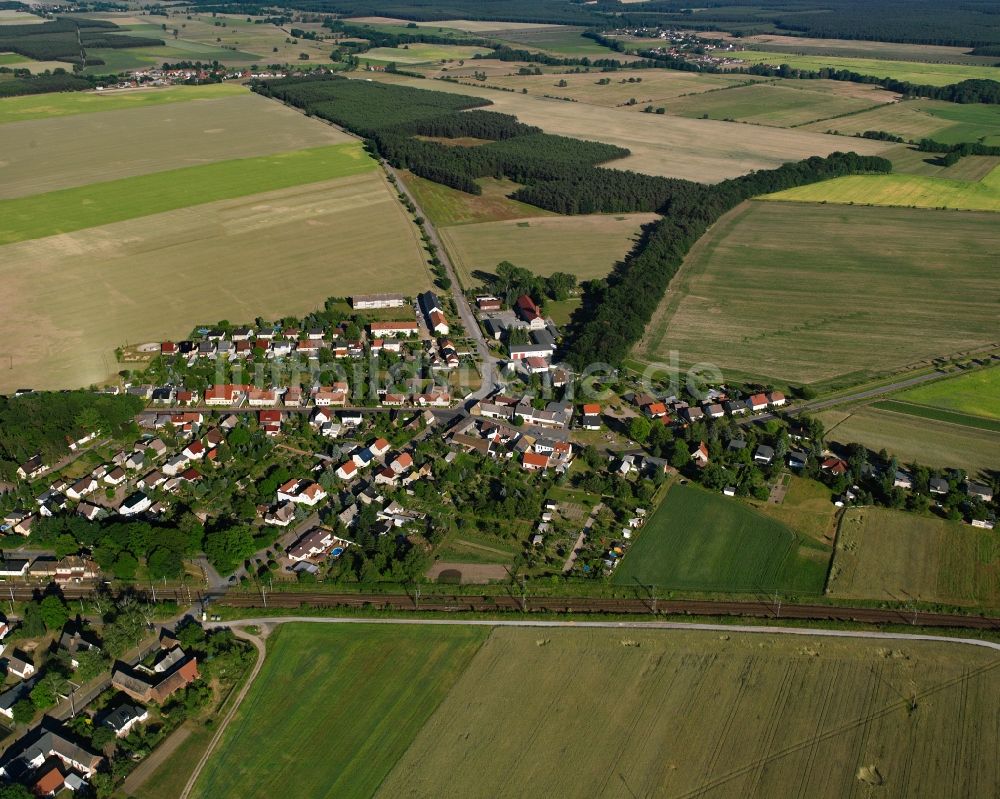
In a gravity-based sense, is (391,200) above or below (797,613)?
above

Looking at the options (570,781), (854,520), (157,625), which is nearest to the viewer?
(570,781)

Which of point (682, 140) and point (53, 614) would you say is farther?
point (682, 140)

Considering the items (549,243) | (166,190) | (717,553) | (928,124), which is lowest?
(717,553)

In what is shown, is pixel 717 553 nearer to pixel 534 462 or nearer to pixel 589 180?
pixel 534 462

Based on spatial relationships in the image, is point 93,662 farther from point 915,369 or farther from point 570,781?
point 915,369

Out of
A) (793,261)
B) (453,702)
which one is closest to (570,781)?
(453,702)

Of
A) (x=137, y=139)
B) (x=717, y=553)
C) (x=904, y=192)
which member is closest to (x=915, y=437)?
(x=717, y=553)

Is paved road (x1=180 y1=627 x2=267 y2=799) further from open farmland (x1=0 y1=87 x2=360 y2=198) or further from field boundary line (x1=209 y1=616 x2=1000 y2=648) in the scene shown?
open farmland (x1=0 y1=87 x2=360 y2=198)
